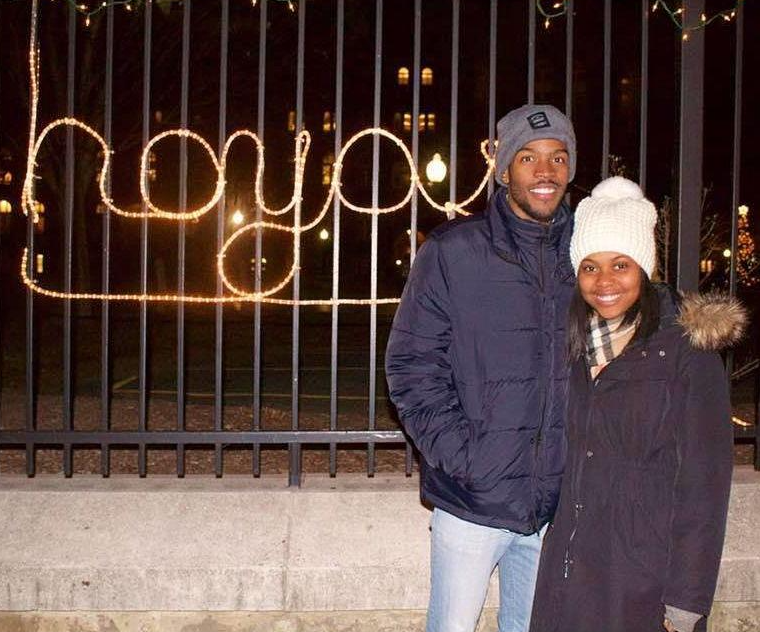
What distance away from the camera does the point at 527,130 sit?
9.70ft

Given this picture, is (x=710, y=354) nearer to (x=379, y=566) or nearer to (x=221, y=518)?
(x=379, y=566)

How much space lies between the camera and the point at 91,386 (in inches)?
393

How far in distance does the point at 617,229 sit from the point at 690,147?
169cm

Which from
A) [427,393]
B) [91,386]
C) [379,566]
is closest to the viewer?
[427,393]

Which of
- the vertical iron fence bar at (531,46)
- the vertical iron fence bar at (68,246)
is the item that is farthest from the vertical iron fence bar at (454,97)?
the vertical iron fence bar at (68,246)

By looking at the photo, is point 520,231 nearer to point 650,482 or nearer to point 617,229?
point 617,229

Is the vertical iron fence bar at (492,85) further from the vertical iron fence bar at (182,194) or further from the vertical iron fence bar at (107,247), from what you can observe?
the vertical iron fence bar at (107,247)

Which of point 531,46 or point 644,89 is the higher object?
point 531,46

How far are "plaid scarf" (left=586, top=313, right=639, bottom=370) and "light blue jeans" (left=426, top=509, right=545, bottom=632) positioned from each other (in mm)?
648

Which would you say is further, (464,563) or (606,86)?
(606,86)

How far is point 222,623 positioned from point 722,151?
17889 mm

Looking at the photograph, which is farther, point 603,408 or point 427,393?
point 427,393

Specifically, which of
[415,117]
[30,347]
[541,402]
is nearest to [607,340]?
[541,402]

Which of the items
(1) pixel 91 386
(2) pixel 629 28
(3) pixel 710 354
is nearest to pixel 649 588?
(3) pixel 710 354
